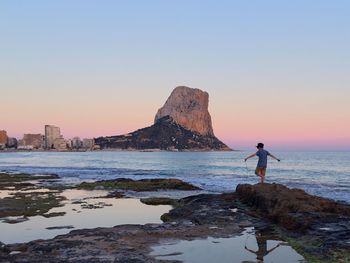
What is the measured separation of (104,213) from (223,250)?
9751 mm

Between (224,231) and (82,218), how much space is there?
7.21m

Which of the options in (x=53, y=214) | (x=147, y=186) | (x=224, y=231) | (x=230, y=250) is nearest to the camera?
(x=230, y=250)

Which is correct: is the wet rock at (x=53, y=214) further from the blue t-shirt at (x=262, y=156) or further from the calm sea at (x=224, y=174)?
the calm sea at (x=224, y=174)

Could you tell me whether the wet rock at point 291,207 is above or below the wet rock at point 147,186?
above

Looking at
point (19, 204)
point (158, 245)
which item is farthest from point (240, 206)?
point (19, 204)

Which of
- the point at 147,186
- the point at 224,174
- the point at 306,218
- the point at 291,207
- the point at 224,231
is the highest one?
the point at 291,207

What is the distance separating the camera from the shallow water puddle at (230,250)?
1097cm

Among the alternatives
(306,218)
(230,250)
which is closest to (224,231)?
(230,250)

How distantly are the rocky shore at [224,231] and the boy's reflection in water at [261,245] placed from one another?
1.54ft

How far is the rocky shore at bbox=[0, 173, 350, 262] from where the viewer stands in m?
11.3

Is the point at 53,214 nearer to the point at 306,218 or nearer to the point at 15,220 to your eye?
the point at 15,220

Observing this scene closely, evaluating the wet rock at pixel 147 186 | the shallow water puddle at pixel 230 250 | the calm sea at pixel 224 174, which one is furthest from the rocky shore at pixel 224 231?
the wet rock at pixel 147 186

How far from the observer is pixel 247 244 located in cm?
1273

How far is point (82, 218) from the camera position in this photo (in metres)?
18.5
